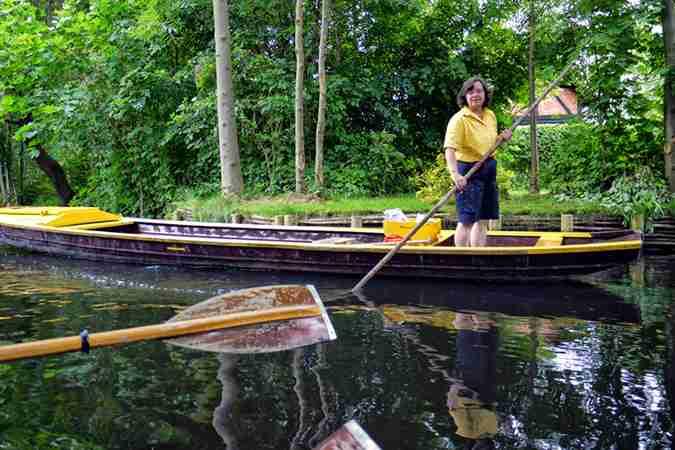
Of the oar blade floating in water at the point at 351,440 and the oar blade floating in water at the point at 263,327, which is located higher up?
the oar blade floating in water at the point at 263,327

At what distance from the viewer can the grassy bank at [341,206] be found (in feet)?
28.8

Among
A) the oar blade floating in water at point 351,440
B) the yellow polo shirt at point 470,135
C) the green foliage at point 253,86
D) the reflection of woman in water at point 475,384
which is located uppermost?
the green foliage at point 253,86

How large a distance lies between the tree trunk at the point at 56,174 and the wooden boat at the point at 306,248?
243 inches

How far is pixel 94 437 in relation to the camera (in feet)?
10.1

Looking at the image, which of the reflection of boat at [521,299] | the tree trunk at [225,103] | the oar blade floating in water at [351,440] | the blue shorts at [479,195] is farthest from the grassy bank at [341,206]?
the oar blade floating in water at [351,440]

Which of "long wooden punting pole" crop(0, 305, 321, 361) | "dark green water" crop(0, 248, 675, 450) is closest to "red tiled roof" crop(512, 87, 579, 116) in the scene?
"dark green water" crop(0, 248, 675, 450)

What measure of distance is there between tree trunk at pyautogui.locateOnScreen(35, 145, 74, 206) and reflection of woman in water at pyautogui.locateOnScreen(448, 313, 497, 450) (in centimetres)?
1347

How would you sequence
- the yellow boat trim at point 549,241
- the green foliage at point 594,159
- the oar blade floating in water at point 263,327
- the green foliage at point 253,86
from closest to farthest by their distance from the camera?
1. the oar blade floating in water at point 263,327
2. the yellow boat trim at point 549,241
3. the green foliage at point 594,159
4. the green foliage at point 253,86

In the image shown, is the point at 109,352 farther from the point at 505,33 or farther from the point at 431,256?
the point at 505,33

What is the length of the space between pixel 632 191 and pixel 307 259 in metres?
4.71

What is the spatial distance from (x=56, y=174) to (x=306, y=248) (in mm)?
11267

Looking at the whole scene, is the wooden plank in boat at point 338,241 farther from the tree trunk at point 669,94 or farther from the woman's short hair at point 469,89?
the tree trunk at point 669,94

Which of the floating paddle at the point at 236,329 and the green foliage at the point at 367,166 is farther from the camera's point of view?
the green foliage at the point at 367,166

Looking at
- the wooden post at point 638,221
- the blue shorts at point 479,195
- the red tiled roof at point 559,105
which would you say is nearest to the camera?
the blue shorts at point 479,195
